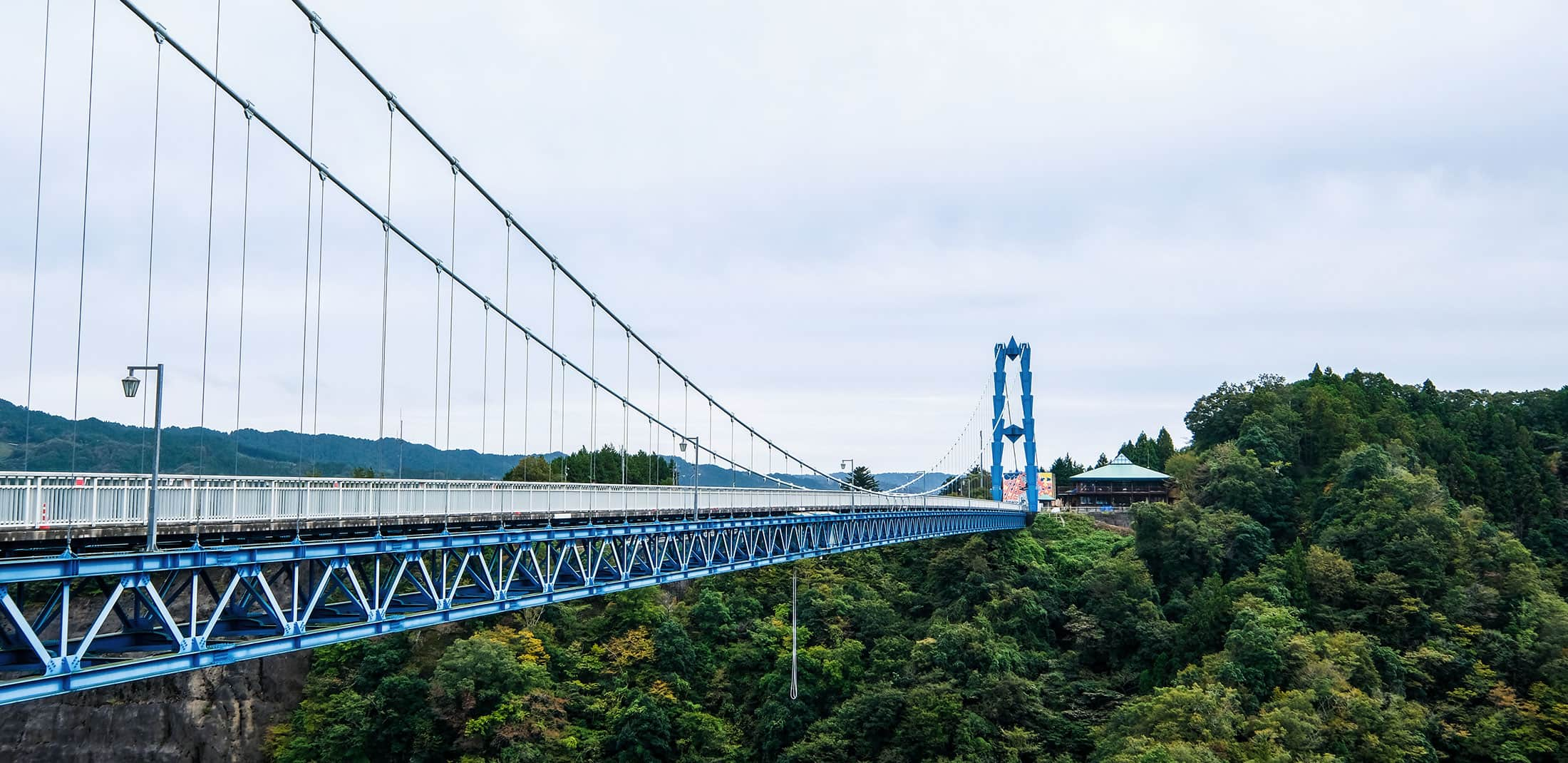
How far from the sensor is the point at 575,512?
31141 millimetres

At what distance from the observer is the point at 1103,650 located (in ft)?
193

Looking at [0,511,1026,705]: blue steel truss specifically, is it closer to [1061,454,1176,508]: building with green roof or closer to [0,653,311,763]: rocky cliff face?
[0,653,311,763]: rocky cliff face

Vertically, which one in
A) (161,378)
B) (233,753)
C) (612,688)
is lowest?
(233,753)

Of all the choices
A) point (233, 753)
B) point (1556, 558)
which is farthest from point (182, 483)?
point (1556, 558)

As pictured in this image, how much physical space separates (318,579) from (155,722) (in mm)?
45803

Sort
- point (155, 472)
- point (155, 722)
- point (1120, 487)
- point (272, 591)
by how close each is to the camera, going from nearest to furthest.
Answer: point (155, 472)
point (272, 591)
point (155, 722)
point (1120, 487)

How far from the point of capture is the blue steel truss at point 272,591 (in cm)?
1642

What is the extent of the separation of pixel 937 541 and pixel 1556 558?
3434 centimetres

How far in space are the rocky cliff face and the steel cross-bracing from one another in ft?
58.0

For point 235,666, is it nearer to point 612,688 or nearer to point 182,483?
point 612,688

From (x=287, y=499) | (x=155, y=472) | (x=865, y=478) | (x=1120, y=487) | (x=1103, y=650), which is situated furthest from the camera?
(x=865, y=478)

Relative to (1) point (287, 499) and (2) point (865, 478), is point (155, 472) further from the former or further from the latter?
(2) point (865, 478)

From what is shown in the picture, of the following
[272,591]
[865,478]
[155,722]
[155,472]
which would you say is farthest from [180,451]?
[865,478]

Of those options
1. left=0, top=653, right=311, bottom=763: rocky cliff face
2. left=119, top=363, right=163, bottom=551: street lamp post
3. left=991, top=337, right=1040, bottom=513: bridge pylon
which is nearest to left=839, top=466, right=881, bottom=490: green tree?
left=991, top=337, right=1040, bottom=513: bridge pylon
